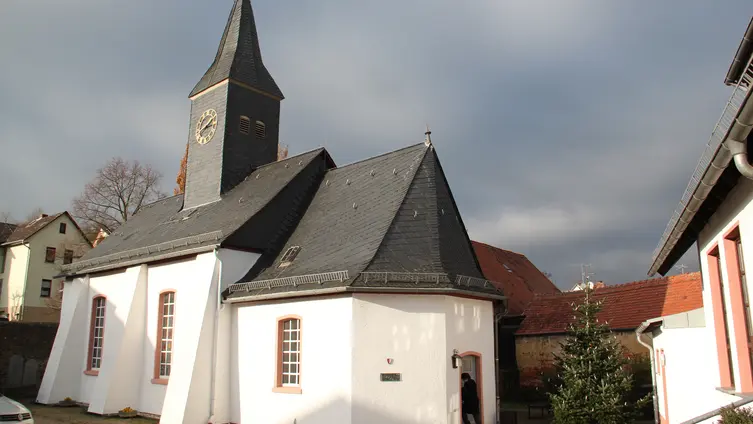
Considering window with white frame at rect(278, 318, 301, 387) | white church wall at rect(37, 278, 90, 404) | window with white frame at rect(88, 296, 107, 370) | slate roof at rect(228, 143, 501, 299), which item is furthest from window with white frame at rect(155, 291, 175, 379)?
white church wall at rect(37, 278, 90, 404)

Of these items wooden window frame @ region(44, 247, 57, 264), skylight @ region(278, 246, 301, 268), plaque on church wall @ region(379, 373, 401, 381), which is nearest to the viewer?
plaque on church wall @ region(379, 373, 401, 381)

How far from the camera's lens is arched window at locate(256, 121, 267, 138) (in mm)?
21814

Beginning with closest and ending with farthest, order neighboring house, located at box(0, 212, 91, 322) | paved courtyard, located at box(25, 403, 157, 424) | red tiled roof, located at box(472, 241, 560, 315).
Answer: paved courtyard, located at box(25, 403, 157, 424) → red tiled roof, located at box(472, 241, 560, 315) → neighboring house, located at box(0, 212, 91, 322)

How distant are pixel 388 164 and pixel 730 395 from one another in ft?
37.2

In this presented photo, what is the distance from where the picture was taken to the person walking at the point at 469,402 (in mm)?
13344

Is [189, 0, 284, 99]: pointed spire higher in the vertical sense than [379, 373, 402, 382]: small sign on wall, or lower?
higher

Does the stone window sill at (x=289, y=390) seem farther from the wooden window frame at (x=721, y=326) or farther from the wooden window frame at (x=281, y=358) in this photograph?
the wooden window frame at (x=721, y=326)

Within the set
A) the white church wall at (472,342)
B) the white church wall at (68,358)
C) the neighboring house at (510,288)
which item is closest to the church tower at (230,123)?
the white church wall at (68,358)

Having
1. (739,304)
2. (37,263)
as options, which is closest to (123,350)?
(739,304)

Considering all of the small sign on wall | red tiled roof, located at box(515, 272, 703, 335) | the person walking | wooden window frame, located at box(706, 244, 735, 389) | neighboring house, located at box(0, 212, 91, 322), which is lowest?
the person walking

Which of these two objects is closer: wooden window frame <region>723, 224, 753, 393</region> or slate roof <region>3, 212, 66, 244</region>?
wooden window frame <region>723, 224, 753, 393</region>

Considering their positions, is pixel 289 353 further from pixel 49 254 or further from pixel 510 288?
pixel 49 254

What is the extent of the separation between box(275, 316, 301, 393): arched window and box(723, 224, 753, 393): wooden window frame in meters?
9.40

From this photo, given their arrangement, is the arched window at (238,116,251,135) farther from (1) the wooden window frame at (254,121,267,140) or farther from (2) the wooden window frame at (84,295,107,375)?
(2) the wooden window frame at (84,295,107,375)
